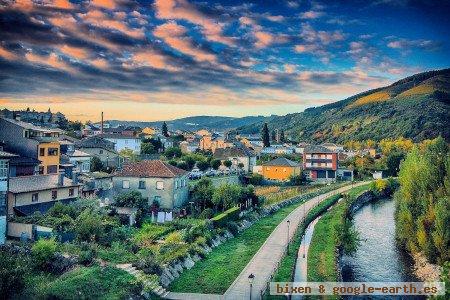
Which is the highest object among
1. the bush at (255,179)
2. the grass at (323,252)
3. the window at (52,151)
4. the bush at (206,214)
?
the window at (52,151)

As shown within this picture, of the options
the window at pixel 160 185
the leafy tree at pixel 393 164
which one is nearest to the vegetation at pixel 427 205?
the window at pixel 160 185

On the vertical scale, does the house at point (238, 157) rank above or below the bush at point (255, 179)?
above

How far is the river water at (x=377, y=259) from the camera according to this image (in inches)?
1244

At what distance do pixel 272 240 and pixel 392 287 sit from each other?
1031cm

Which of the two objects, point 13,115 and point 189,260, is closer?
point 189,260

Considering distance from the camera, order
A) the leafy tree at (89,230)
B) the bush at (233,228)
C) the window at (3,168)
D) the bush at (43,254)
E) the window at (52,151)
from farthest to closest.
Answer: the window at (52,151)
the bush at (233,228)
the window at (3,168)
the leafy tree at (89,230)
the bush at (43,254)

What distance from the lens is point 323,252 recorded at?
33.3 metres

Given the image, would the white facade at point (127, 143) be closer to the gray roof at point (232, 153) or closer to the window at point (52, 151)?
the gray roof at point (232, 153)

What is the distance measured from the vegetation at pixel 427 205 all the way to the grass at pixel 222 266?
12152 mm

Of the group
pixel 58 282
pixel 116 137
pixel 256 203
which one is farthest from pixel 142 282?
pixel 116 137

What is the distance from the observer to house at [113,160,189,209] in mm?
44531

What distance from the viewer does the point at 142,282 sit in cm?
2139

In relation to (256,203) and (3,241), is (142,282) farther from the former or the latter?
(256,203)

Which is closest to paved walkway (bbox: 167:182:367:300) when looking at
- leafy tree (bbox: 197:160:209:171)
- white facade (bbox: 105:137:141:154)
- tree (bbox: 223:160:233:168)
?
leafy tree (bbox: 197:160:209:171)
